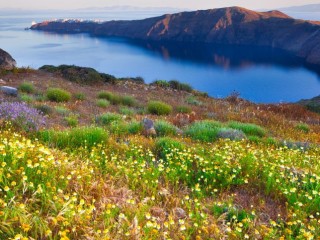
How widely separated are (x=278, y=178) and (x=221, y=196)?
120 centimetres

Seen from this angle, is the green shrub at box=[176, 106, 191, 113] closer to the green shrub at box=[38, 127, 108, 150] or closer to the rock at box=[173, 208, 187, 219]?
A: the green shrub at box=[38, 127, 108, 150]

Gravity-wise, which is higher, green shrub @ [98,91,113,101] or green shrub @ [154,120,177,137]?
green shrub @ [154,120,177,137]

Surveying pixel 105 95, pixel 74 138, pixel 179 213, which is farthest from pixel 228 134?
pixel 105 95

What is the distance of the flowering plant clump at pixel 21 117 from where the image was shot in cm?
782

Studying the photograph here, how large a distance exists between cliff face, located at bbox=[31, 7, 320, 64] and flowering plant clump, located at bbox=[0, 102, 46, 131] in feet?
474

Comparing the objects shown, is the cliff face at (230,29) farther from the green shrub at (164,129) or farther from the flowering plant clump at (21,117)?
the flowering plant clump at (21,117)

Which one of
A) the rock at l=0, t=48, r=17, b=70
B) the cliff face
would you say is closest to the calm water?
the cliff face

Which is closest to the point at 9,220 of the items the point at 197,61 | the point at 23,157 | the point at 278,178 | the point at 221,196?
the point at 23,157

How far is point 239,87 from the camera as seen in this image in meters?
73.7

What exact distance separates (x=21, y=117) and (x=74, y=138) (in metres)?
1.84

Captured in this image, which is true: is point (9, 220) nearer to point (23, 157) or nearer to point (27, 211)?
point (27, 211)

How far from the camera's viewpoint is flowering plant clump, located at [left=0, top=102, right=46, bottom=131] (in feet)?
25.6

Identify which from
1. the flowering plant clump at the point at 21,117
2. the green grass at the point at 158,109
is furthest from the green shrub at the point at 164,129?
the green grass at the point at 158,109

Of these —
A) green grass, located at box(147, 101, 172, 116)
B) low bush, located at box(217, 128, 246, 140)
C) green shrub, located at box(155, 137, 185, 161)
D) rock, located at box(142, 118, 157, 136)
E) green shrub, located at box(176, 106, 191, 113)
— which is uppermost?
green shrub, located at box(155, 137, 185, 161)
